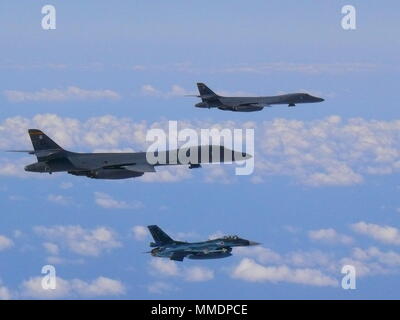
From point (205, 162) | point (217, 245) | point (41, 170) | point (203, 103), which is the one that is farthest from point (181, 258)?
point (203, 103)

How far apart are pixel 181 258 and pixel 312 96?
45.7 meters

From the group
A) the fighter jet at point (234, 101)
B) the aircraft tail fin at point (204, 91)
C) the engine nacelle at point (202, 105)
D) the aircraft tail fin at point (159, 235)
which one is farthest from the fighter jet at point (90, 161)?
the aircraft tail fin at point (204, 91)

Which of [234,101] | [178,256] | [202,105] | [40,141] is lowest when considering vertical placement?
[178,256]

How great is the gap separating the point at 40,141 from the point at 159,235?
16780 millimetres

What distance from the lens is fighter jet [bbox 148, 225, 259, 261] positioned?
99.4 metres

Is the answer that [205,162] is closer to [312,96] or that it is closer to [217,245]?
[217,245]

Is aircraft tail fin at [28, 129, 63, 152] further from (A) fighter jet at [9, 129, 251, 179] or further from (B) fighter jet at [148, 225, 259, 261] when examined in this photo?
(B) fighter jet at [148, 225, 259, 261]

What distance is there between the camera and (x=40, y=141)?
97188 millimetres

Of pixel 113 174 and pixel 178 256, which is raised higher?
pixel 113 174

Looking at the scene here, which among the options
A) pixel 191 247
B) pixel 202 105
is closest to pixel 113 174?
pixel 191 247

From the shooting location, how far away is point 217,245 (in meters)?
101

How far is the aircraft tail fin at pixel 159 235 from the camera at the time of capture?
102 meters

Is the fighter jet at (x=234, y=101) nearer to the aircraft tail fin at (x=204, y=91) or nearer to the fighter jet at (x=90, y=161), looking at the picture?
the aircraft tail fin at (x=204, y=91)

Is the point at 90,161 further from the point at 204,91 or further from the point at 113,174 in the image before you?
the point at 204,91
